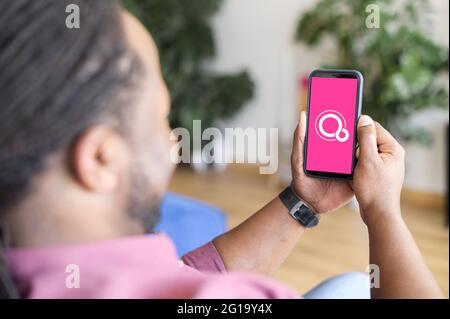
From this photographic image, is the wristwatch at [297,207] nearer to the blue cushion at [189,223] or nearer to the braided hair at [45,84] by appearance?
the braided hair at [45,84]

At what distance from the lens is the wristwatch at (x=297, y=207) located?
811mm

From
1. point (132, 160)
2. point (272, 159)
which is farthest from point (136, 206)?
point (272, 159)

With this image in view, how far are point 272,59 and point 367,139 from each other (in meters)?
3.31

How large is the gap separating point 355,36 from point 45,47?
9.09 feet

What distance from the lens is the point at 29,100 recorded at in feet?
1.47

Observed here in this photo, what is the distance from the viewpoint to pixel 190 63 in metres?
3.97

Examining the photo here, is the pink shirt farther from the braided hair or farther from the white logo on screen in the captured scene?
the white logo on screen

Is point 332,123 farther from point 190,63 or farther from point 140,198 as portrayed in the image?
point 190,63

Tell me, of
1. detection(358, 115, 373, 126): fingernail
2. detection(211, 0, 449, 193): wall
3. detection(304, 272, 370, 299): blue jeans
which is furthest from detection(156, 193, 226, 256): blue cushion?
detection(211, 0, 449, 193): wall

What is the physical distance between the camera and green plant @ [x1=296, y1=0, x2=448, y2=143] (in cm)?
278

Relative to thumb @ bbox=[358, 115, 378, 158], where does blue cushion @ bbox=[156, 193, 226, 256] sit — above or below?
below

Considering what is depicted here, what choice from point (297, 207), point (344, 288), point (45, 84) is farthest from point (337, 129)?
point (45, 84)
